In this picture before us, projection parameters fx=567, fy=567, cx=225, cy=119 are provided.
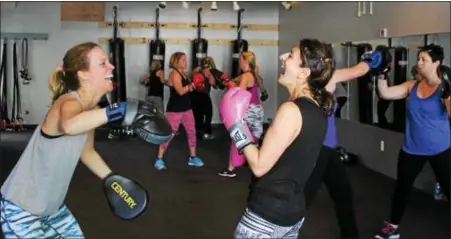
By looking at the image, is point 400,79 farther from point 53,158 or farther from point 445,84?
point 53,158

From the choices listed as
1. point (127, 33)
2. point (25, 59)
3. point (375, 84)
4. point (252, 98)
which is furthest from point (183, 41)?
point (252, 98)

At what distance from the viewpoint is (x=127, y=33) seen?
33.1ft

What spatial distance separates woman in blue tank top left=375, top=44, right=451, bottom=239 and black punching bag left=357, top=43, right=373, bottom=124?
3001 millimetres

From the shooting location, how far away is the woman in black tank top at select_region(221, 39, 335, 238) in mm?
1906

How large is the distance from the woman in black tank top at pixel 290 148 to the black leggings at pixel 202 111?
284 inches

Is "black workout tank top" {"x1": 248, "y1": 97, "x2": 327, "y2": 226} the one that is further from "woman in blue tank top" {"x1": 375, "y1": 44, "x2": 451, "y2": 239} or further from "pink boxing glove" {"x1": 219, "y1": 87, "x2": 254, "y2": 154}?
"woman in blue tank top" {"x1": 375, "y1": 44, "x2": 451, "y2": 239}

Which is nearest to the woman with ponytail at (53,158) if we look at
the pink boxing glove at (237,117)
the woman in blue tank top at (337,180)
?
the pink boxing glove at (237,117)

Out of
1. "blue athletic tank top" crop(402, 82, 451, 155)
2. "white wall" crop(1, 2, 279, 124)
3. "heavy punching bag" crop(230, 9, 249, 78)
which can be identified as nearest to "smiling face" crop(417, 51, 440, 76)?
"blue athletic tank top" crop(402, 82, 451, 155)

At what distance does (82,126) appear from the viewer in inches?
78.0

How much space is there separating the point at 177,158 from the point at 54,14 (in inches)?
171

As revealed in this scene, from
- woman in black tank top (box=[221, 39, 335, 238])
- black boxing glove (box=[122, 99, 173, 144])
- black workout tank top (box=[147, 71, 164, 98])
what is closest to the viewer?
woman in black tank top (box=[221, 39, 335, 238])

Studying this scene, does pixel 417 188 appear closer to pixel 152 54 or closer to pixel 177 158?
pixel 177 158

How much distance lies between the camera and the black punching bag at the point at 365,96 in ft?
22.3

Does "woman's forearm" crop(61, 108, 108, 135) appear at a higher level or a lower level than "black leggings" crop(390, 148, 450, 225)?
higher
